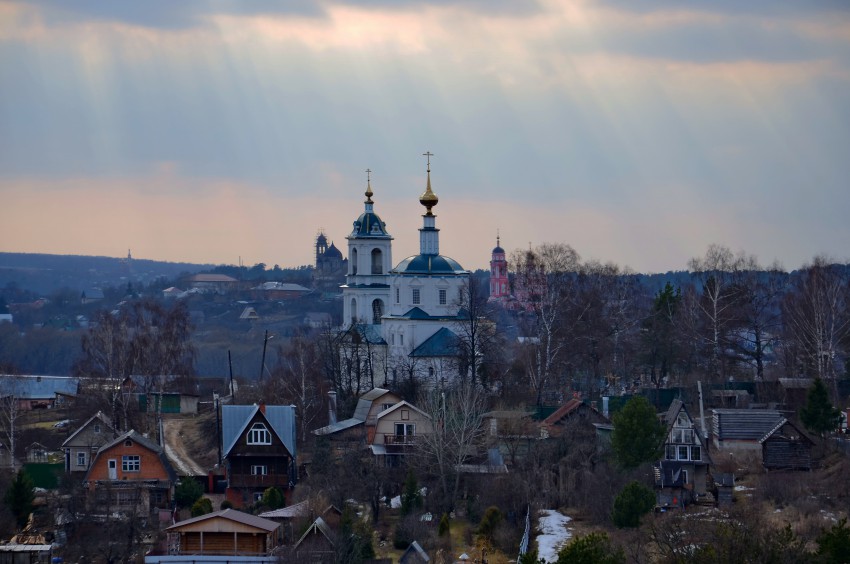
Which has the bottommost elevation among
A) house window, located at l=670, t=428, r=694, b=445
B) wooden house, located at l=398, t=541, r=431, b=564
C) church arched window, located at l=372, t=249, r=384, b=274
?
wooden house, located at l=398, t=541, r=431, b=564

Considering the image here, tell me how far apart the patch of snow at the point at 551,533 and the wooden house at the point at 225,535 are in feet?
17.8

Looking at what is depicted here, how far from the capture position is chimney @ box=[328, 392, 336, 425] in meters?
43.8

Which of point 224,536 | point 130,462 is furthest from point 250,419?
point 224,536

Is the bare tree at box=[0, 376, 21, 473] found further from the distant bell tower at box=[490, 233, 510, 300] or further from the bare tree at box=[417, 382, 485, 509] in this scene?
the distant bell tower at box=[490, 233, 510, 300]

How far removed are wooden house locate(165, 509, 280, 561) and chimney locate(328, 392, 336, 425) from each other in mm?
11660

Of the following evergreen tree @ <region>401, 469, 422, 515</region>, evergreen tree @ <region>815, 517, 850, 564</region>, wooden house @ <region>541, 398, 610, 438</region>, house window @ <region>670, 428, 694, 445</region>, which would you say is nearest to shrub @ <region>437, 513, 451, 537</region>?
evergreen tree @ <region>401, 469, 422, 515</region>

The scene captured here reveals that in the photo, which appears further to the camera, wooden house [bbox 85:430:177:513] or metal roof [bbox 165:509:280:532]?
wooden house [bbox 85:430:177:513]

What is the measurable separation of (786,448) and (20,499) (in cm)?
1721

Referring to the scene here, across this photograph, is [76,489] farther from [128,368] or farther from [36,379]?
[36,379]

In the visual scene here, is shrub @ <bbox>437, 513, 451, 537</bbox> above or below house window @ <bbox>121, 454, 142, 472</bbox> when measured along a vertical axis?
below

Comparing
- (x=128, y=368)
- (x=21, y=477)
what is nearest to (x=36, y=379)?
(x=128, y=368)

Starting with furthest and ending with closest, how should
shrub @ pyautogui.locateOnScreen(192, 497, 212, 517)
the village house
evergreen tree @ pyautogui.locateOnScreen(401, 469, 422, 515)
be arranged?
shrub @ pyautogui.locateOnScreen(192, 497, 212, 517)
evergreen tree @ pyautogui.locateOnScreen(401, 469, 422, 515)
the village house

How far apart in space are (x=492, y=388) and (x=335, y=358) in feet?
18.9

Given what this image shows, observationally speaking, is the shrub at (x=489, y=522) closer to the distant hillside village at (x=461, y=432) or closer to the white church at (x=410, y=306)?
the distant hillside village at (x=461, y=432)
